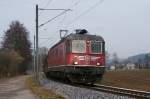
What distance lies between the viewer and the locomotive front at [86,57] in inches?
1383

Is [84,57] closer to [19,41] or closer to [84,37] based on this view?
[84,37]

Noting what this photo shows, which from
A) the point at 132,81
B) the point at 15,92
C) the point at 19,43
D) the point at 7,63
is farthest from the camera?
the point at 19,43

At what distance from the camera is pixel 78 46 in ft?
118

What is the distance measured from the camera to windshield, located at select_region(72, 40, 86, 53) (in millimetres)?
35844

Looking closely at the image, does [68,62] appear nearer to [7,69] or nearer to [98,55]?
[98,55]

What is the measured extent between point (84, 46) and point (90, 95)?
16.8 meters

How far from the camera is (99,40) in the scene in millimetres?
36406

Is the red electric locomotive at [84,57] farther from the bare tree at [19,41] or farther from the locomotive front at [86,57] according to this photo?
the bare tree at [19,41]

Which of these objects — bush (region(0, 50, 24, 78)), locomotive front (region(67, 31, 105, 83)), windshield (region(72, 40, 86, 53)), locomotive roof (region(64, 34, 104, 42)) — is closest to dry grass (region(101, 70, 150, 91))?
locomotive front (region(67, 31, 105, 83))

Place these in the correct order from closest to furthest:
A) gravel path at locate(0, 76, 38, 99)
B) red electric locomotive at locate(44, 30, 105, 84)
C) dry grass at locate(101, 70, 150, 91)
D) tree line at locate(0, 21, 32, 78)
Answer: gravel path at locate(0, 76, 38, 99) < red electric locomotive at locate(44, 30, 105, 84) < dry grass at locate(101, 70, 150, 91) < tree line at locate(0, 21, 32, 78)

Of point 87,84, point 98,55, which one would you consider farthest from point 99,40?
point 87,84

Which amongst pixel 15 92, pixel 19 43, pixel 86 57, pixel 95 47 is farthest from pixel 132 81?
pixel 19 43

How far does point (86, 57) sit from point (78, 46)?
1151mm

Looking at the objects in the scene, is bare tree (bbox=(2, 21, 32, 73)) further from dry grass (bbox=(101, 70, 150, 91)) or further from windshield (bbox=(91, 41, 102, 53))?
windshield (bbox=(91, 41, 102, 53))
